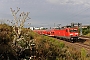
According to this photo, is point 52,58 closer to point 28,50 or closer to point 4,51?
point 28,50

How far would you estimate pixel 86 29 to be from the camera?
5847cm

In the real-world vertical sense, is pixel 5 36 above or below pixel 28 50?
above

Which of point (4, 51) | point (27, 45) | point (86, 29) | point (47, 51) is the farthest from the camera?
point (86, 29)

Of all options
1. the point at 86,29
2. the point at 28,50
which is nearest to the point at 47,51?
the point at 28,50

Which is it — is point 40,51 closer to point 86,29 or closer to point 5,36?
point 5,36

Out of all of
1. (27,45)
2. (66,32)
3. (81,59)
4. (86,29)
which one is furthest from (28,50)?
(86,29)

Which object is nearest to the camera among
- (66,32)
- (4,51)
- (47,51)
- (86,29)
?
(4,51)

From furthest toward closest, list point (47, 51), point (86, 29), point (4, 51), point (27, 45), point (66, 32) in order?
1. point (86, 29)
2. point (66, 32)
3. point (47, 51)
4. point (27, 45)
5. point (4, 51)

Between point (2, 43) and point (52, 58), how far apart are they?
7.56ft

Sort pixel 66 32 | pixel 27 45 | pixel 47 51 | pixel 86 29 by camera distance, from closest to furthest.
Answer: pixel 27 45 → pixel 47 51 → pixel 66 32 → pixel 86 29

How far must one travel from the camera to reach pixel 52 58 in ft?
28.2

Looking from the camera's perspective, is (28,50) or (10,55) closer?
(10,55)

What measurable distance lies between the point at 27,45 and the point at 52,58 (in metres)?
1.32

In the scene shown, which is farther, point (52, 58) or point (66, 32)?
point (66, 32)
